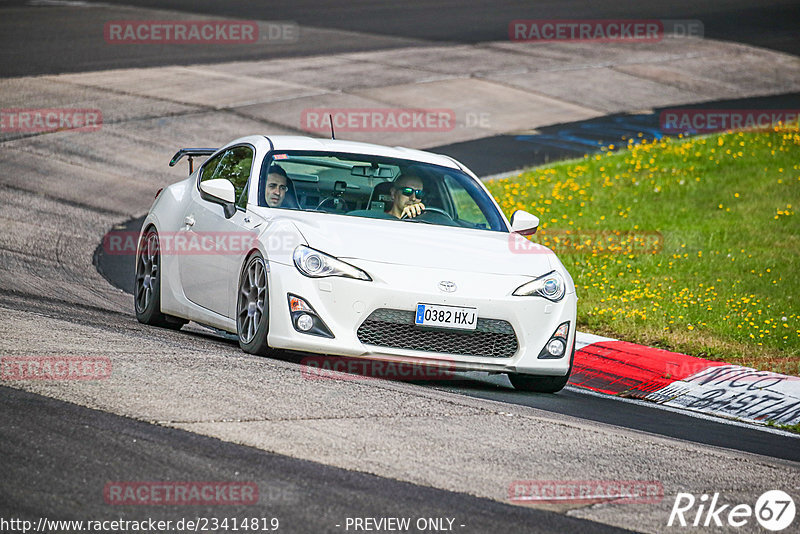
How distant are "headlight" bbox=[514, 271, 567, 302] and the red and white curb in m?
1.40

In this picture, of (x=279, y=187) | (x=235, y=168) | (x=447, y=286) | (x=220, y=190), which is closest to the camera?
(x=447, y=286)

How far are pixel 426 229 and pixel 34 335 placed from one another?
270 centimetres

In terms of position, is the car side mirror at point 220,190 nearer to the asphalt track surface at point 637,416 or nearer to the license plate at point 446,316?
the asphalt track surface at point 637,416

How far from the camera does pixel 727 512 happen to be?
18.0 ft

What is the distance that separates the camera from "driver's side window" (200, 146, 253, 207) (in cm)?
925

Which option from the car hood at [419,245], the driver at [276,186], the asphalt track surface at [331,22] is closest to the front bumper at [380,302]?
the car hood at [419,245]

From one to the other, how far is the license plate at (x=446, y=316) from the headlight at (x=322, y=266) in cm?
39

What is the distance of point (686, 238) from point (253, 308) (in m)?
7.85

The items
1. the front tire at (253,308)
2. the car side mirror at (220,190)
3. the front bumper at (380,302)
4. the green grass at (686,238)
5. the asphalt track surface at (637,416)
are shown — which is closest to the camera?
the asphalt track surface at (637,416)

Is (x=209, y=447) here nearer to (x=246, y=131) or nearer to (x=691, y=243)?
(x=691, y=243)

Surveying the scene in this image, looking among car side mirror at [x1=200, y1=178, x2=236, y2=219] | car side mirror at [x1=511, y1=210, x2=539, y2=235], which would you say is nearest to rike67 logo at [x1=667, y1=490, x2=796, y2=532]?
car side mirror at [x1=511, y1=210, x2=539, y2=235]

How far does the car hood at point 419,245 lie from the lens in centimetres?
792

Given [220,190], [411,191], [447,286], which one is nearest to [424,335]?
[447,286]

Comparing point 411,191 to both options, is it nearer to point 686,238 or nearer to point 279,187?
point 279,187
